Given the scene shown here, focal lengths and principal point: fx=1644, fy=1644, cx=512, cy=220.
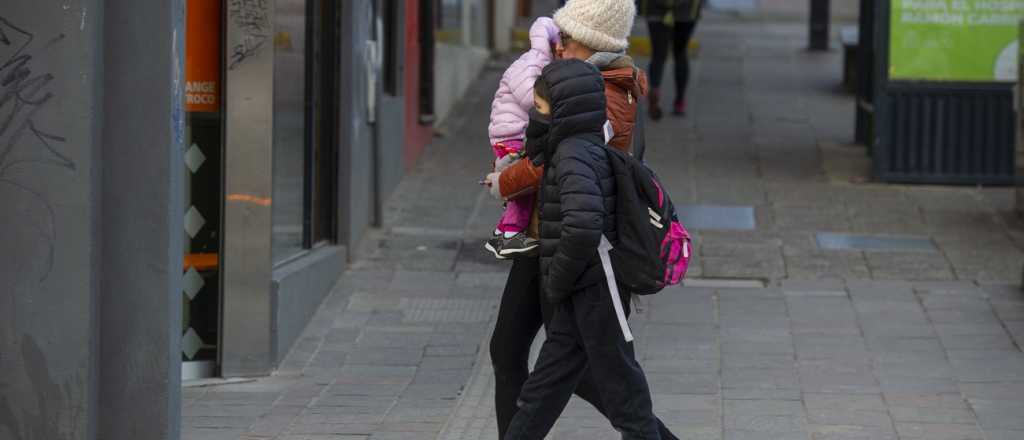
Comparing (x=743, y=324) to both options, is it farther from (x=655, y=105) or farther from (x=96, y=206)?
(x=655, y=105)

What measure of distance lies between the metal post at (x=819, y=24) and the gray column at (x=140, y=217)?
45.5 ft

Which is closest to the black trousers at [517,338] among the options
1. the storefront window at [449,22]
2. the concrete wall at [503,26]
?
the storefront window at [449,22]

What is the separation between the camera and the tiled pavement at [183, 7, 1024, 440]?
6.50 metres

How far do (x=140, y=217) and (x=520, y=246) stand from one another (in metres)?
1.30

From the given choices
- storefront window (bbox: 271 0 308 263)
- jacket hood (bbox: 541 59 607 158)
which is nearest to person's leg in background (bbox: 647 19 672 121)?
storefront window (bbox: 271 0 308 263)

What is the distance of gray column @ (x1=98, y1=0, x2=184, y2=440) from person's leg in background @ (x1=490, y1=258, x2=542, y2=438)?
3.71 ft

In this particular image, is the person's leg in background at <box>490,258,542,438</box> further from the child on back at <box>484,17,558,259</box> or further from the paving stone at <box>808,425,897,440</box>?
the paving stone at <box>808,425,897,440</box>

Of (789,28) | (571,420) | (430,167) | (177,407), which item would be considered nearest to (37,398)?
(177,407)

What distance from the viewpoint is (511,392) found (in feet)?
17.9

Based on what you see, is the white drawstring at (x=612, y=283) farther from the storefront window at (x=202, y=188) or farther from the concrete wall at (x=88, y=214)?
A: the storefront window at (x=202, y=188)

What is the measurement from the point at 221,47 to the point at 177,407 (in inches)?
77.7

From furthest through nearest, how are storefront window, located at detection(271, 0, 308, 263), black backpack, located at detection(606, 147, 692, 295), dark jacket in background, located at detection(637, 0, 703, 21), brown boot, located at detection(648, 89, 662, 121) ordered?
dark jacket in background, located at detection(637, 0, 703, 21), brown boot, located at detection(648, 89, 662, 121), storefront window, located at detection(271, 0, 308, 263), black backpack, located at detection(606, 147, 692, 295)

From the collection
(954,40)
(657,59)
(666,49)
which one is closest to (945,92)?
(954,40)

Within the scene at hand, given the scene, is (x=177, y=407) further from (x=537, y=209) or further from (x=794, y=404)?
(x=794, y=404)
